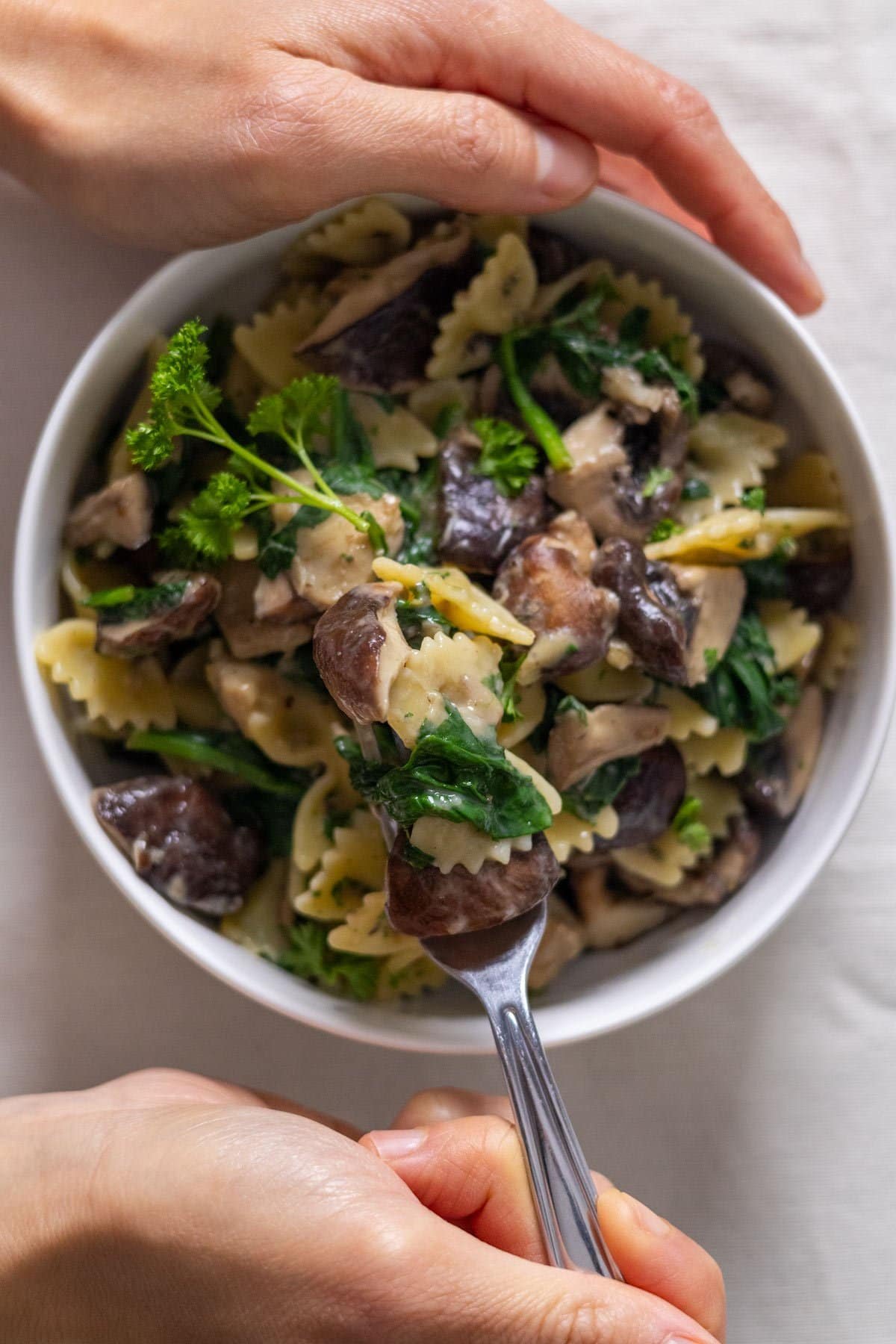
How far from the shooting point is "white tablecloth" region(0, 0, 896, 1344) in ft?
10.7

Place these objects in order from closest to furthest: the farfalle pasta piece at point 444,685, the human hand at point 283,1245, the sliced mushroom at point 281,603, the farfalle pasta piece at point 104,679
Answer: the human hand at point 283,1245 < the farfalle pasta piece at point 444,685 < the sliced mushroom at point 281,603 < the farfalle pasta piece at point 104,679

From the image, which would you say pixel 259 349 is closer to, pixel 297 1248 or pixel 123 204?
pixel 123 204

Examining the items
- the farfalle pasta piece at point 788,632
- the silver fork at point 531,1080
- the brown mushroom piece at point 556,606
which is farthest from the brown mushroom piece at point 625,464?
the silver fork at point 531,1080

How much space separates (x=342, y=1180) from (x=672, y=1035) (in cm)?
143

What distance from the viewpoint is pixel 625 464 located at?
2797mm

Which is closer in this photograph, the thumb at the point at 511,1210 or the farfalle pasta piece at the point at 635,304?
the thumb at the point at 511,1210

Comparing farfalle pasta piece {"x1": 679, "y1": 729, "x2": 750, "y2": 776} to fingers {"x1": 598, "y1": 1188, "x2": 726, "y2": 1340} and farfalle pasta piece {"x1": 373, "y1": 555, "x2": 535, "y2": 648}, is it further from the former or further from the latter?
fingers {"x1": 598, "y1": 1188, "x2": 726, "y2": 1340}

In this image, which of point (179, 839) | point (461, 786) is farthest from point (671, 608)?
point (179, 839)

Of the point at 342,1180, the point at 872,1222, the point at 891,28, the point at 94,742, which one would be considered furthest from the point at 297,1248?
the point at 891,28

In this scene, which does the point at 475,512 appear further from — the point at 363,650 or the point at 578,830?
the point at 578,830

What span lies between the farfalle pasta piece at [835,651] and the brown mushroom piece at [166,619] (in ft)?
5.26

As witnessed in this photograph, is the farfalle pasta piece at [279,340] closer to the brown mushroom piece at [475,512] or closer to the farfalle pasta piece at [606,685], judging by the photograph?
the brown mushroom piece at [475,512]

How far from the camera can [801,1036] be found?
133 inches

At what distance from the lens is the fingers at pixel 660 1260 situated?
239cm
